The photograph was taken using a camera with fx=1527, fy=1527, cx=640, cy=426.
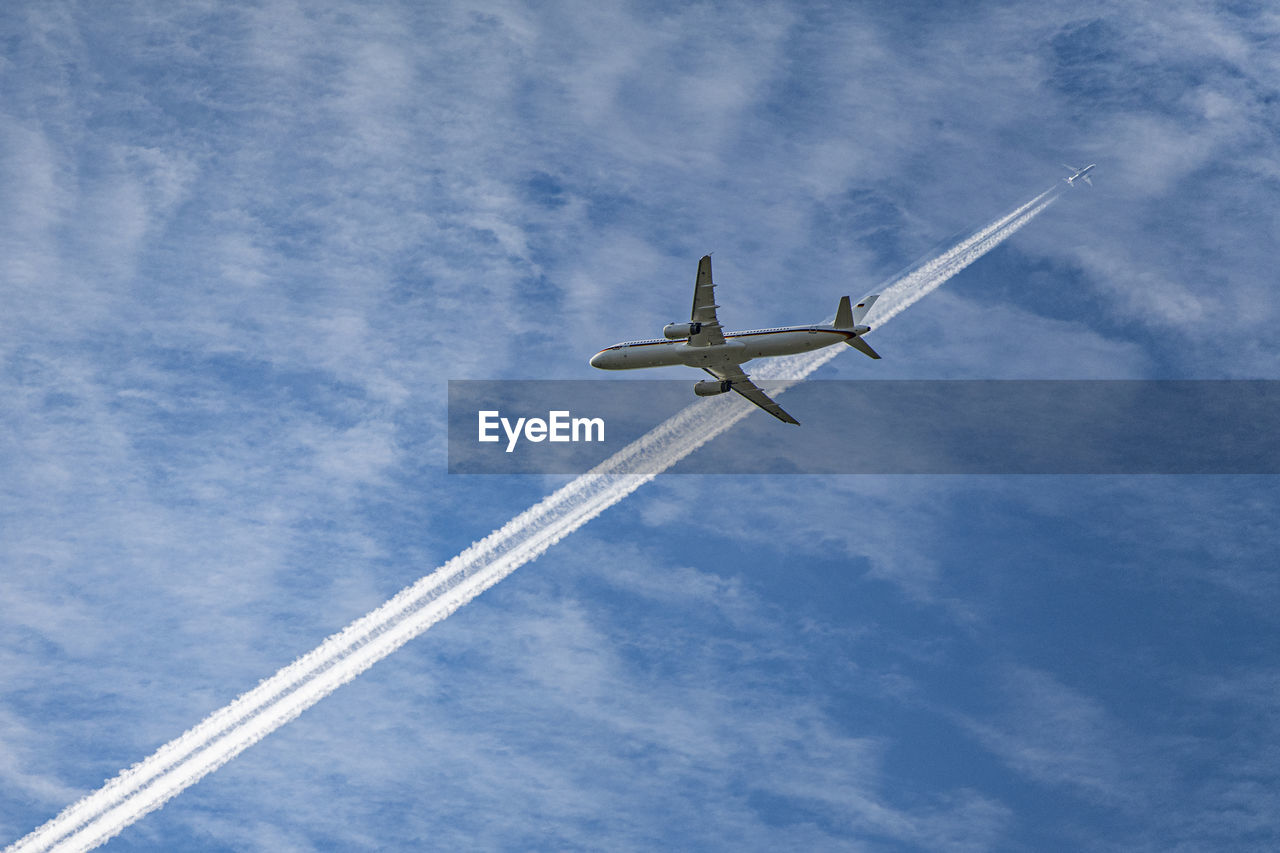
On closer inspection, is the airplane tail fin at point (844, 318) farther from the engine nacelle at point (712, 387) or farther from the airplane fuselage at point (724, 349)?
the engine nacelle at point (712, 387)

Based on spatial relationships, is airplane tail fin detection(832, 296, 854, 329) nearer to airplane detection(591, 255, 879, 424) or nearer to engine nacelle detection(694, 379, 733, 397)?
airplane detection(591, 255, 879, 424)

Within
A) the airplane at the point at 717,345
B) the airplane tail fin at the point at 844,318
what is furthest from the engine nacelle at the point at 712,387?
the airplane tail fin at the point at 844,318

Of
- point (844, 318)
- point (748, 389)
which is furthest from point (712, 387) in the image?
point (844, 318)

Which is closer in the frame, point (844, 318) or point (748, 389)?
point (844, 318)

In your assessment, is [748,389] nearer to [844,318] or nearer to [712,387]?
[712,387]

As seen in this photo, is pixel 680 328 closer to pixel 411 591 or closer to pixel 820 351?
pixel 820 351

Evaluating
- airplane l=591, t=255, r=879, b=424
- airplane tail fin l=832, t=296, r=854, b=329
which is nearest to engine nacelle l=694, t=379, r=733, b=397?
airplane l=591, t=255, r=879, b=424
